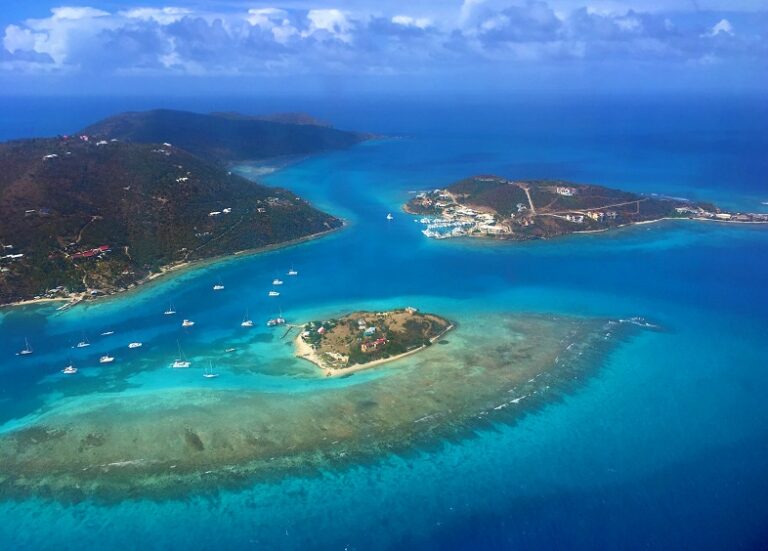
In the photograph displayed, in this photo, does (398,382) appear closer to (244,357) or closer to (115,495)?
(244,357)

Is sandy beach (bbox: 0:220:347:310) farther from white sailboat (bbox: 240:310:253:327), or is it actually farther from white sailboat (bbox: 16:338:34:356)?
white sailboat (bbox: 240:310:253:327)

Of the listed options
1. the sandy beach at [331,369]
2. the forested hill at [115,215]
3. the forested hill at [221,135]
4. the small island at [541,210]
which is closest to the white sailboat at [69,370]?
the forested hill at [115,215]

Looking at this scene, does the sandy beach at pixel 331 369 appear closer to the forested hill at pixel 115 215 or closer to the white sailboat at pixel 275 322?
the white sailboat at pixel 275 322

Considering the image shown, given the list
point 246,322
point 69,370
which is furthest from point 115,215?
point 69,370

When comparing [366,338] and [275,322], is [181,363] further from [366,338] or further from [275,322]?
[366,338]

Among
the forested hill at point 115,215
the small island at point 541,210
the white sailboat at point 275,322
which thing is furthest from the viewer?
the small island at point 541,210

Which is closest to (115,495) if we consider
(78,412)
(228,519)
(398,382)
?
(228,519)
